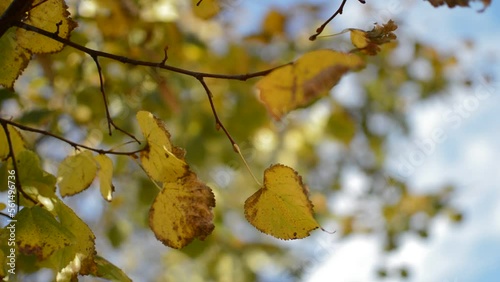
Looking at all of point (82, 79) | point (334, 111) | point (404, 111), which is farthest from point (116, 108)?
point (404, 111)

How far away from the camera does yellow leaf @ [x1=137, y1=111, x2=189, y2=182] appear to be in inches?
23.3

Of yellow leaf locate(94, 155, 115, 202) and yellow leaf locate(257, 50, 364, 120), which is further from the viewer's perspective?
yellow leaf locate(94, 155, 115, 202)

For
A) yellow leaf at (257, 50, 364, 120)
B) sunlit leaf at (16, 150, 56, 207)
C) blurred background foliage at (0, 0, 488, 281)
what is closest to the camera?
yellow leaf at (257, 50, 364, 120)

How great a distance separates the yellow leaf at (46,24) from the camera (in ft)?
1.92

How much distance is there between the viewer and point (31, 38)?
1.97ft

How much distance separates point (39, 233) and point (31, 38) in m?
0.17

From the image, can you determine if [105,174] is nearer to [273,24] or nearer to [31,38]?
[31,38]

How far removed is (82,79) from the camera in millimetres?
1420

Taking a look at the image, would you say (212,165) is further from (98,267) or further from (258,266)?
(98,267)

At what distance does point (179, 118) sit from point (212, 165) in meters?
Answer: 0.45

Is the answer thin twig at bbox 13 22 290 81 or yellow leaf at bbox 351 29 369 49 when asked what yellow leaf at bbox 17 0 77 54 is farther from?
yellow leaf at bbox 351 29 369 49

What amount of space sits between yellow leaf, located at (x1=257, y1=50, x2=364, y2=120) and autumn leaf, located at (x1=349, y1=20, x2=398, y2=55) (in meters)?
0.01

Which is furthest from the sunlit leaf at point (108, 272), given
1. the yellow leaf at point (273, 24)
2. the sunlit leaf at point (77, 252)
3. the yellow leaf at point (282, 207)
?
the yellow leaf at point (273, 24)

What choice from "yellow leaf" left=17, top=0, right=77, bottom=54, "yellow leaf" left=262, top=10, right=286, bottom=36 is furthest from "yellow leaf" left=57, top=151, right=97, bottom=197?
"yellow leaf" left=262, top=10, right=286, bottom=36
